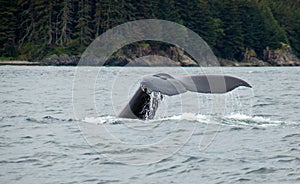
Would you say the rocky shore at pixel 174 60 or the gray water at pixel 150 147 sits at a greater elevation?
the gray water at pixel 150 147

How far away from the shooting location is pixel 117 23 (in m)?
65.8

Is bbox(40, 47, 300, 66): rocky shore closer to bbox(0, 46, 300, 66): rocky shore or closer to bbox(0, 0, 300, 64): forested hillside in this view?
bbox(0, 46, 300, 66): rocky shore

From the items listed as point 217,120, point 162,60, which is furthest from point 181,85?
point 162,60

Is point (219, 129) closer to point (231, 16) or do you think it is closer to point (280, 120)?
point (280, 120)

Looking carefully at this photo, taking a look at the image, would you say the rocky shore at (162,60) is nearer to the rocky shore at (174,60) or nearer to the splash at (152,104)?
the rocky shore at (174,60)

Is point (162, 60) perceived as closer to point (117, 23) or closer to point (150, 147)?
point (117, 23)

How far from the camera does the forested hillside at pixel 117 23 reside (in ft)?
207

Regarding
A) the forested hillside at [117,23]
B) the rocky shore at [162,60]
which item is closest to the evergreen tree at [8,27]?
the forested hillside at [117,23]

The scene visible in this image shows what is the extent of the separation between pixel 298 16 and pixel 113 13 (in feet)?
126

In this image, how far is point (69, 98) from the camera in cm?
2055

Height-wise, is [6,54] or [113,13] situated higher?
[113,13]

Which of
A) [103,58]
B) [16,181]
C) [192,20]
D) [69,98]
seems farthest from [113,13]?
[16,181]

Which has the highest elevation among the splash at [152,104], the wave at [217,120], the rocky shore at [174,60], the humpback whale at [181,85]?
the humpback whale at [181,85]

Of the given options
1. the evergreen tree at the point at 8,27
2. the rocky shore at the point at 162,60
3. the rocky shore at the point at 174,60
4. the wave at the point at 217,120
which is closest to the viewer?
the wave at the point at 217,120
